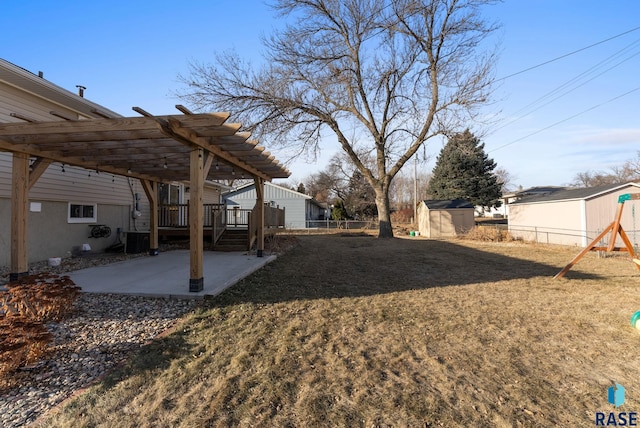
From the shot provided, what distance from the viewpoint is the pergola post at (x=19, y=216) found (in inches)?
221

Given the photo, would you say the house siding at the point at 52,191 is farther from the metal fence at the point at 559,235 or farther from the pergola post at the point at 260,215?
the metal fence at the point at 559,235

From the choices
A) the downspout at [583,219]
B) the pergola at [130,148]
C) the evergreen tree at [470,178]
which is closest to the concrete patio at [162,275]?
the pergola at [130,148]

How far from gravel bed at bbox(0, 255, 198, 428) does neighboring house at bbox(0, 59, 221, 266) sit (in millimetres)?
3935

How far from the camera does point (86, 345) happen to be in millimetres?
3422

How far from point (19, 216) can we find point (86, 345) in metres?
3.76

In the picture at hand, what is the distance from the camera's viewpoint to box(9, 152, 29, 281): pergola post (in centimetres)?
561

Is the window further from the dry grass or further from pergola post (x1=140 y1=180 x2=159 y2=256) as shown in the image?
the dry grass

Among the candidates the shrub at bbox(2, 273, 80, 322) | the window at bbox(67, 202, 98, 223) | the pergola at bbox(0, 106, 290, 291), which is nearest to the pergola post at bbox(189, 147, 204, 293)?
the pergola at bbox(0, 106, 290, 291)

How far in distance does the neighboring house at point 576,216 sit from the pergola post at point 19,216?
18.4 meters

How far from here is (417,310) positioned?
488 centimetres

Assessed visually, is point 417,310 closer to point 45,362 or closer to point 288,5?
point 45,362

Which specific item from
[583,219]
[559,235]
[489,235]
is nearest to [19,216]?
[489,235]

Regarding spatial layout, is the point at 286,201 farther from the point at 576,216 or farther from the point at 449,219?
the point at 576,216

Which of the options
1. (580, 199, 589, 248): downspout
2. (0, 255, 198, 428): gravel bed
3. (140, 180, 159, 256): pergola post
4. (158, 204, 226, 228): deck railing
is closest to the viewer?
(0, 255, 198, 428): gravel bed
